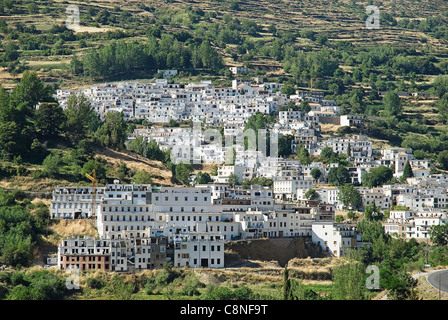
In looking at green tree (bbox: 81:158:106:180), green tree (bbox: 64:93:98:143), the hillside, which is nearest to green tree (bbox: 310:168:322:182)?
green tree (bbox: 64:93:98:143)

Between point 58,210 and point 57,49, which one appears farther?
point 57,49

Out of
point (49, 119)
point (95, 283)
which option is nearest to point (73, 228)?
point (95, 283)

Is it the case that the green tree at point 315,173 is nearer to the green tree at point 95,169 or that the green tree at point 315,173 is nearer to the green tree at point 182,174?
the green tree at point 182,174

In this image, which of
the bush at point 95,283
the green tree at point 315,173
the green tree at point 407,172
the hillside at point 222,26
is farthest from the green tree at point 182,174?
the hillside at point 222,26

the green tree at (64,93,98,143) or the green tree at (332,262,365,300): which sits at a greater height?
the green tree at (64,93,98,143)

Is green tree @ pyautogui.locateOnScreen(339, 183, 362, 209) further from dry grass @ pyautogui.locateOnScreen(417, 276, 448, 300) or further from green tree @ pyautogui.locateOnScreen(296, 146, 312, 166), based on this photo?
dry grass @ pyautogui.locateOnScreen(417, 276, 448, 300)

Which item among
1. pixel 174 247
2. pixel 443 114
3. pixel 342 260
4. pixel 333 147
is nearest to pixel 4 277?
pixel 174 247

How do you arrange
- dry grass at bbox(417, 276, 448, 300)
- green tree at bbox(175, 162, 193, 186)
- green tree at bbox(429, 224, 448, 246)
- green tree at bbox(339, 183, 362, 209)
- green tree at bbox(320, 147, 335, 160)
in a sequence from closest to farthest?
dry grass at bbox(417, 276, 448, 300) < green tree at bbox(429, 224, 448, 246) < green tree at bbox(175, 162, 193, 186) < green tree at bbox(339, 183, 362, 209) < green tree at bbox(320, 147, 335, 160)
